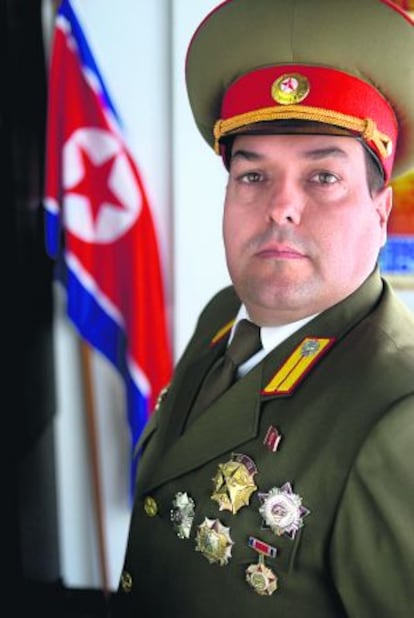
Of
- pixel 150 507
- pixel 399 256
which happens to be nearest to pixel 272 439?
pixel 150 507

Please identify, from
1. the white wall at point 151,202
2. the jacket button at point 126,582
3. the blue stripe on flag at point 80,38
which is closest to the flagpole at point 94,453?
the white wall at point 151,202

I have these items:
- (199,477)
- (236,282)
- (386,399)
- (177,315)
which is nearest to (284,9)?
(236,282)

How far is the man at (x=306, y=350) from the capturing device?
2.05 ft

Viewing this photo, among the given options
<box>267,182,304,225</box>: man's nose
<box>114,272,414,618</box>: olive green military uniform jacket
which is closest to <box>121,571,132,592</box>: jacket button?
<box>114,272,414,618</box>: olive green military uniform jacket

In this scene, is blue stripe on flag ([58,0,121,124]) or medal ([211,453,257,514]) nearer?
medal ([211,453,257,514])

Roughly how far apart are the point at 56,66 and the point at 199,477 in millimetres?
1280

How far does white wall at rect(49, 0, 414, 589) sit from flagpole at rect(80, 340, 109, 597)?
0.15 feet

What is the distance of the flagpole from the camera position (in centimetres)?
187

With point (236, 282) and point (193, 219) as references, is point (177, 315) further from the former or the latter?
point (236, 282)

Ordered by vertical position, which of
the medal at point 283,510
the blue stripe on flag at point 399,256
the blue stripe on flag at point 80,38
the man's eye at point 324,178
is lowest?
the medal at point 283,510

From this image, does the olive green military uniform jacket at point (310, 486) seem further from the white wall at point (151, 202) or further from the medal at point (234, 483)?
the white wall at point (151, 202)

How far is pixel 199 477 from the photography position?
30.7 inches

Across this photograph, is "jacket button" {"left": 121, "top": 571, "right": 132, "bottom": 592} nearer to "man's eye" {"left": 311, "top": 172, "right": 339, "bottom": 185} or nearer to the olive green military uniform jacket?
the olive green military uniform jacket

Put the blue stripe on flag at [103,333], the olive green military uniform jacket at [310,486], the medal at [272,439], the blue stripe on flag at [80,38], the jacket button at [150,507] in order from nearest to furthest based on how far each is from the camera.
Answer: the olive green military uniform jacket at [310,486] < the medal at [272,439] < the jacket button at [150,507] < the blue stripe on flag at [80,38] < the blue stripe on flag at [103,333]
